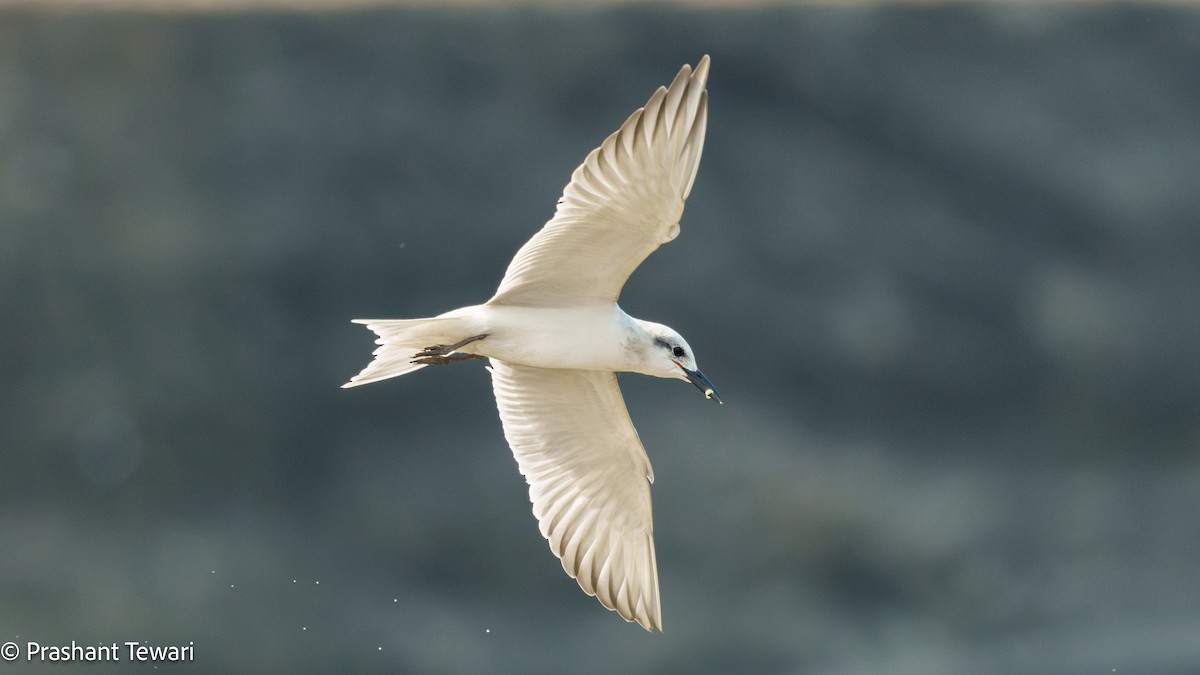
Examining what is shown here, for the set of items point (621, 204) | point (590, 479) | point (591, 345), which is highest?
point (621, 204)

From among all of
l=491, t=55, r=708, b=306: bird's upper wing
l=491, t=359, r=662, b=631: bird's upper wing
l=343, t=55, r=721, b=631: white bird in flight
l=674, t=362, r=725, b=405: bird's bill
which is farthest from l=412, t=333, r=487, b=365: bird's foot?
l=674, t=362, r=725, b=405: bird's bill

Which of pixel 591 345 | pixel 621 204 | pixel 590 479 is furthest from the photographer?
pixel 590 479

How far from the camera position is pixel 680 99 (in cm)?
429

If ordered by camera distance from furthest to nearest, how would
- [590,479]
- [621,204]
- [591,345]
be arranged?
[590,479], [591,345], [621,204]

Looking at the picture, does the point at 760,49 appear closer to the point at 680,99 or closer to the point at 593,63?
the point at 593,63

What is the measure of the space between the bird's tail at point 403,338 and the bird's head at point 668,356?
0.60 m

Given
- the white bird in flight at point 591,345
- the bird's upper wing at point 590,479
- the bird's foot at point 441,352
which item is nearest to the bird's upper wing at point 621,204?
the white bird in flight at point 591,345

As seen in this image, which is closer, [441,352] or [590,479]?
[441,352]

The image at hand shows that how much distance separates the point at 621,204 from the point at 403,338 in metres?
0.87

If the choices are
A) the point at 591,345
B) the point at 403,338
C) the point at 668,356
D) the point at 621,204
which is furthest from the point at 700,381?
the point at 403,338

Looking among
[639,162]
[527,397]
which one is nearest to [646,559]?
[527,397]

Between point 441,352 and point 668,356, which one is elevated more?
point 441,352

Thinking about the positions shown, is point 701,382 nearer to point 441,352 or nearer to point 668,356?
point 668,356

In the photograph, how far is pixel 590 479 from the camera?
5246 mm
